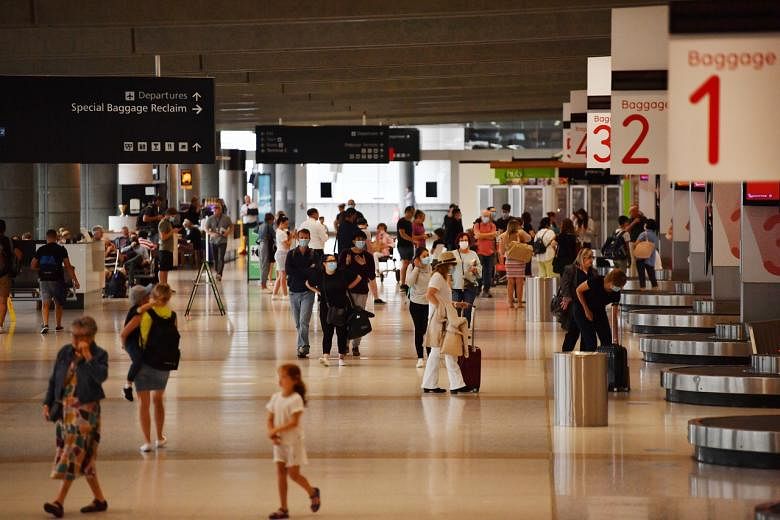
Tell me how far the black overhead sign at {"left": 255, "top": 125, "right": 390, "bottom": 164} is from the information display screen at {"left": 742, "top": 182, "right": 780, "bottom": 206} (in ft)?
75.4

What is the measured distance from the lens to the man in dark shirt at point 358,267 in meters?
19.3

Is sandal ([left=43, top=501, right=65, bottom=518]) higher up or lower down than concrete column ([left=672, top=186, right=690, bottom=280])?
lower down

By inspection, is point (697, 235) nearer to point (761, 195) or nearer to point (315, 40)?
point (315, 40)

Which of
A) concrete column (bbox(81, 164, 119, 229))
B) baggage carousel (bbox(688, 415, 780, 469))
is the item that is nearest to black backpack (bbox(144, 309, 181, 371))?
baggage carousel (bbox(688, 415, 780, 469))

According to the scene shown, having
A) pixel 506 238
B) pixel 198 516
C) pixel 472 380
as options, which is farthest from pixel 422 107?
pixel 198 516

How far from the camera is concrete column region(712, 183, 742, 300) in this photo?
1969 cm

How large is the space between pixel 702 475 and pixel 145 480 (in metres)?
4.40

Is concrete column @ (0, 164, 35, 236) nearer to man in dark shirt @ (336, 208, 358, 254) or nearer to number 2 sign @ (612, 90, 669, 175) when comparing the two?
man in dark shirt @ (336, 208, 358, 254)

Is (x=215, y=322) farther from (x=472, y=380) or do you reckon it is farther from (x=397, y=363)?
(x=472, y=380)

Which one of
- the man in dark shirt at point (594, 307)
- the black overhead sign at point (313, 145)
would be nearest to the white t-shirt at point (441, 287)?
the man in dark shirt at point (594, 307)

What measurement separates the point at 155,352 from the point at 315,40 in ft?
36.5

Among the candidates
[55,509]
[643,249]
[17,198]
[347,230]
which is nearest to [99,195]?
[17,198]

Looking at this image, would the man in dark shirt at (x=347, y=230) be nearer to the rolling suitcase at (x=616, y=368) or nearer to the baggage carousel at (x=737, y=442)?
the rolling suitcase at (x=616, y=368)

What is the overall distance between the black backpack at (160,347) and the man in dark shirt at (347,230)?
481 inches
